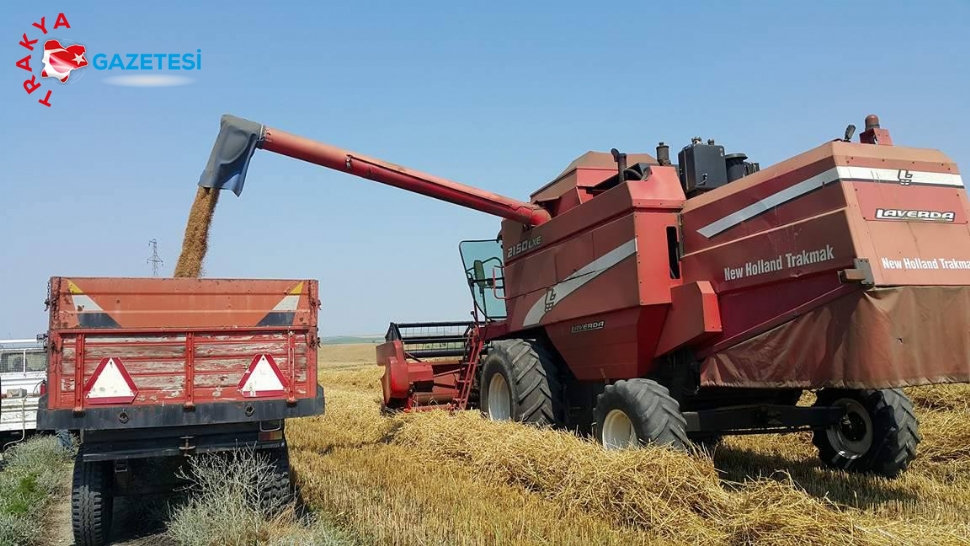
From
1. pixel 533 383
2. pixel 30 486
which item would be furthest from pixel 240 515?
pixel 30 486

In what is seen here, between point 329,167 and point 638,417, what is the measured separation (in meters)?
4.61

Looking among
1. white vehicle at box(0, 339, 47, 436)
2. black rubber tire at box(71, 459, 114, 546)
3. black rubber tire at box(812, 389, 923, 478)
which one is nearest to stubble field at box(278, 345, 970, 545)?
black rubber tire at box(812, 389, 923, 478)

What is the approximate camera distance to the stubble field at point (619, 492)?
423 cm

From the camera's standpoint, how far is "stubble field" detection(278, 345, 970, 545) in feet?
13.9

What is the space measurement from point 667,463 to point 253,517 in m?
2.81

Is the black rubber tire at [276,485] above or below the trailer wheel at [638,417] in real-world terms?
below

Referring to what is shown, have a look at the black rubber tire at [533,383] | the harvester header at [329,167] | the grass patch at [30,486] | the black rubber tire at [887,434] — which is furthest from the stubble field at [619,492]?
the harvester header at [329,167]

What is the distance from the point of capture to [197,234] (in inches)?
292

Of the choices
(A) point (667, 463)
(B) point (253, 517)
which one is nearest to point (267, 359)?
(B) point (253, 517)

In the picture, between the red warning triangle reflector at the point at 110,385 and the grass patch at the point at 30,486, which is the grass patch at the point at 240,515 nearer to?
the red warning triangle reflector at the point at 110,385

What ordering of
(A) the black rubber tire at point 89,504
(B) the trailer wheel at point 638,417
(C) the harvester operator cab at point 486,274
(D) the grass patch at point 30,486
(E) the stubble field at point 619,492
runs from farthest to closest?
(C) the harvester operator cab at point 486,274, (B) the trailer wheel at point 638,417, (D) the grass patch at point 30,486, (A) the black rubber tire at point 89,504, (E) the stubble field at point 619,492

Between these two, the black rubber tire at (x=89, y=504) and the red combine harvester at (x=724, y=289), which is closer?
the red combine harvester at (x=724, y=289)

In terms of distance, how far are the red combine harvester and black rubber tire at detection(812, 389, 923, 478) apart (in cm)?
2

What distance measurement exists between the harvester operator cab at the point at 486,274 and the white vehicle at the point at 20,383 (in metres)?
5.82
